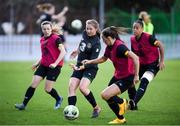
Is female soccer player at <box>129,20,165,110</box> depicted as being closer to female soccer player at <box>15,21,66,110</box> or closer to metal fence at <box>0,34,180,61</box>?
female soccer player at <box>15,21,66,110</box>

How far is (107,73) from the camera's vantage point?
24.2 metres

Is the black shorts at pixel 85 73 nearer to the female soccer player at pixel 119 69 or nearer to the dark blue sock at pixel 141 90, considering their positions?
the female soccer player at pixel 119 69

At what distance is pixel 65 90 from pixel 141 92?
205 inches

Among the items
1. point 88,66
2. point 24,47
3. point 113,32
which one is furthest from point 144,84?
point 24,47

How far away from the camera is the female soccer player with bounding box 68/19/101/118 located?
12.1 m

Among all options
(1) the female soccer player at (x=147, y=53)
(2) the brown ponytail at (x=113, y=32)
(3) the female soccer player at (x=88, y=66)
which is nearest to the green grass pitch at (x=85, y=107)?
(3) the female soccer player at (x=88, y=66)

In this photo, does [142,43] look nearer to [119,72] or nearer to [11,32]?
[119,72]

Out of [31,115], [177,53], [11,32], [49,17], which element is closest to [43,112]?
→ [31,115]

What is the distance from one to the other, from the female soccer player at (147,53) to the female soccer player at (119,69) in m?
1.48

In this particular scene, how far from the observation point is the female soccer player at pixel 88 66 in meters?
12.1

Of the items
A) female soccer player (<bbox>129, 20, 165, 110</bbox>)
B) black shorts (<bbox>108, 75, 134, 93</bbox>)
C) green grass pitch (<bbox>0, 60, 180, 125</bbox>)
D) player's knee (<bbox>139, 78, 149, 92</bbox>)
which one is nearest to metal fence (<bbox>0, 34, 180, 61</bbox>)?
green grass pitch (<bbox>0, 60, 180, 125</bbox>)

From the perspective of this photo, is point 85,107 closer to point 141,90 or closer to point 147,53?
point 141,90

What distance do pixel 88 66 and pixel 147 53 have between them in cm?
158

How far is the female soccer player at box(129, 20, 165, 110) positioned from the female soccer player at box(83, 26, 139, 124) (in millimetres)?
1480
